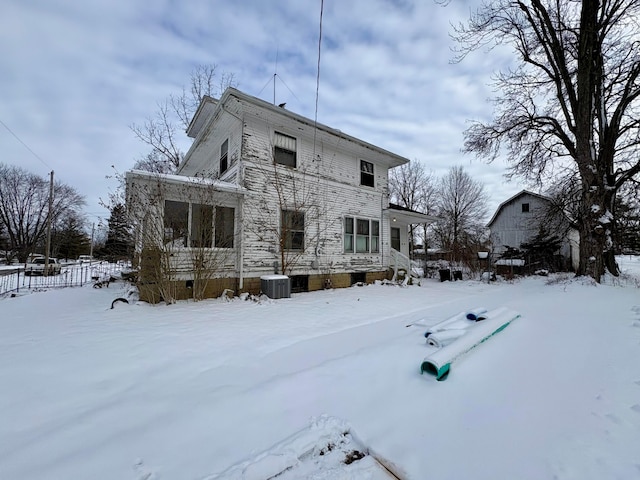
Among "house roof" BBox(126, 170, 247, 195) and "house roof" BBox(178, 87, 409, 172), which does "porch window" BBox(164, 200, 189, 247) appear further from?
"house roof" BBox(178, 87, 409, 172)

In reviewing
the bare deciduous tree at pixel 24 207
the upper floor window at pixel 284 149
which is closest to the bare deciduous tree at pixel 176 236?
the upper floor window at pixel 284 149

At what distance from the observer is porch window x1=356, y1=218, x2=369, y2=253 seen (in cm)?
1159

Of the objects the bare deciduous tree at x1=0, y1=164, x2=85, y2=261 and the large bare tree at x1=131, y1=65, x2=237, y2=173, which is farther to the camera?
the bare deciduous tree at x1=0, y1=164, x2=85, y2=261

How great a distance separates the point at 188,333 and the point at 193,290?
10.2ft

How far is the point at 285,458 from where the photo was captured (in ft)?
5.79

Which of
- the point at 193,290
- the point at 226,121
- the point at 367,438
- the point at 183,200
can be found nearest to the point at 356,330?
the point at 367,438

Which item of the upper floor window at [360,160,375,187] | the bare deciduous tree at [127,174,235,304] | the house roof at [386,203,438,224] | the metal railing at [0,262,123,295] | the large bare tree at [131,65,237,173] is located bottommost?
the metal railing at [0,262,123,295]

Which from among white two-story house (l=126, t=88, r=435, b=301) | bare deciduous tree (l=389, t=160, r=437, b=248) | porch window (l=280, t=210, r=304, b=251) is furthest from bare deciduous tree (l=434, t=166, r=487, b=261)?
porch window (l=280, t=210, r=304, b=251)

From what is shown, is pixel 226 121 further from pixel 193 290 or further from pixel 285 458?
pixel 285 458

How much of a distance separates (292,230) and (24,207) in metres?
47.4

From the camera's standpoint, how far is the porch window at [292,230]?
30.5 ft

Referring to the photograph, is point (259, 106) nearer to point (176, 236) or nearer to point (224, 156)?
point (224, 156)

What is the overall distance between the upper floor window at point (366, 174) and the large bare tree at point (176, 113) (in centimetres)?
1279

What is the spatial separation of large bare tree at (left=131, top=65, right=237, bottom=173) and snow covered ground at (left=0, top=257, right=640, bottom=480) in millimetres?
17021
